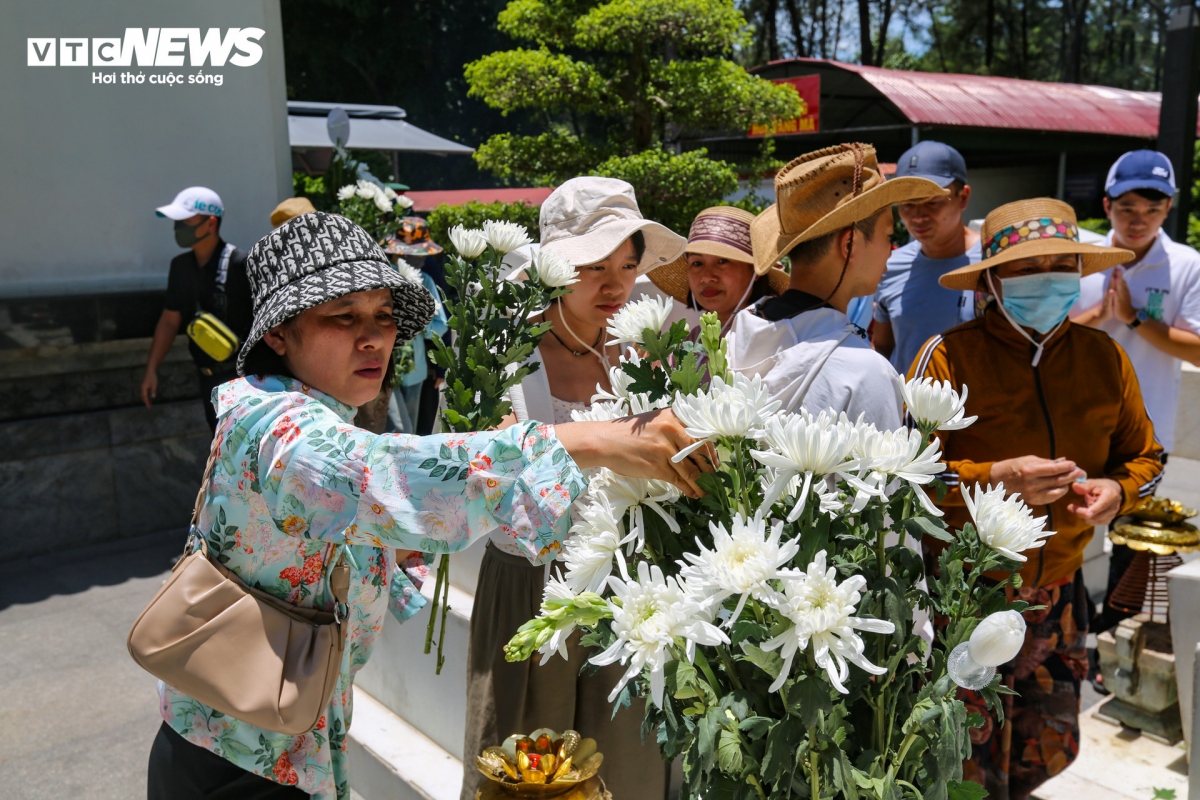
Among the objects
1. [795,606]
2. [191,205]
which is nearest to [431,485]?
[795,606]

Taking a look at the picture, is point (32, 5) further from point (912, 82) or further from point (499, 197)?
point (912, 82)

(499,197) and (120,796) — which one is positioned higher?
(499,197)

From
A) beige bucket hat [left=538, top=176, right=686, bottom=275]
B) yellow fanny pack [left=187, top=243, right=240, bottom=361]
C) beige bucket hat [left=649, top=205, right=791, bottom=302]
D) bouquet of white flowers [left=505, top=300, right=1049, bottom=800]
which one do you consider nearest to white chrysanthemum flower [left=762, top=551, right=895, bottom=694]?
bouquet of white flowers [left=505, top=300, right=1049, bottom=800]

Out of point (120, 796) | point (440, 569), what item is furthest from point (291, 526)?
point (120, 796)

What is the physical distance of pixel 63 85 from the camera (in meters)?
6.01

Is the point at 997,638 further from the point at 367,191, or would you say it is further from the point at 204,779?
the point at 367,191

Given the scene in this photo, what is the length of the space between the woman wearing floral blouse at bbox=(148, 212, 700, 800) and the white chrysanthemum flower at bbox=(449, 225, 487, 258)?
0.75ft

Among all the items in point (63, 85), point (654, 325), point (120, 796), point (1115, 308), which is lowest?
point (120, 796)

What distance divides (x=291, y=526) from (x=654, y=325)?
0.70 metres

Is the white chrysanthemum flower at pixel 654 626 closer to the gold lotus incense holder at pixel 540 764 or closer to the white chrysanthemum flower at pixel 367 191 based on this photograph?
the gold lotus incense holder at pixel 540 764

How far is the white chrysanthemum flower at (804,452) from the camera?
0.99m

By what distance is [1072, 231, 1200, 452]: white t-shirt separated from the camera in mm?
3799

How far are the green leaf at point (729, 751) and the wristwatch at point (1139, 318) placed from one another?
3463 mm

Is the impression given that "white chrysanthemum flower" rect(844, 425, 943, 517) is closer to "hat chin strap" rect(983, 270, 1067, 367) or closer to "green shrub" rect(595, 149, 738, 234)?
"hat chin strap" rect(983, 270, 1067, 367)
